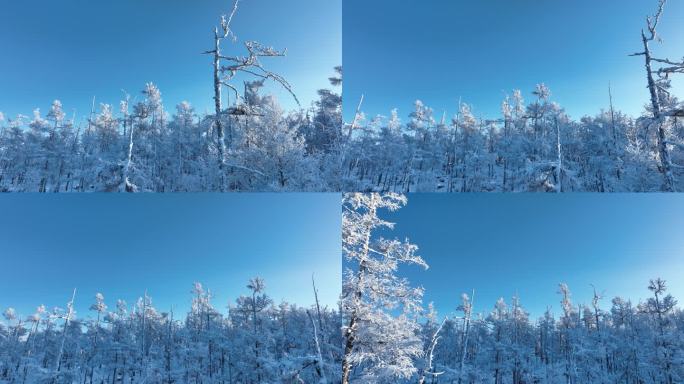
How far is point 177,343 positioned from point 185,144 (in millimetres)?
1677

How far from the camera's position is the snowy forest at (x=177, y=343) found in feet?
14.3

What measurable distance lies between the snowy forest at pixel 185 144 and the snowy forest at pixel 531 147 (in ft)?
1.45

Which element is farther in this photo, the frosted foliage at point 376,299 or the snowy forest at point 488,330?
the snowy forest at point 488,330

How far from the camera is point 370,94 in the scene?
174 inches

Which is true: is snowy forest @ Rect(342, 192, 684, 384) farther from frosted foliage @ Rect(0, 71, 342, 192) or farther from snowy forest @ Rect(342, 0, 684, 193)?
frosted foliage @ Rect(0, 71, 342, 192)

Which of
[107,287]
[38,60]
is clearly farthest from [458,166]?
[38,60]

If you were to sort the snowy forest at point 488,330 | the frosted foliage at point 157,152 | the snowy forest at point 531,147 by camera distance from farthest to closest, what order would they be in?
the snowy forest at point 488,330 → the snowy forest at point 531,147 → the frosted foliage at point 157,152

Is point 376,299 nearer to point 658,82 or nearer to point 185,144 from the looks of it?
point 185,144

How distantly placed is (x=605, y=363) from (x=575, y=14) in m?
2.87

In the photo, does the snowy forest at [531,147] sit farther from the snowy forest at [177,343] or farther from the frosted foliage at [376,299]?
the snowy forest at [177,343]

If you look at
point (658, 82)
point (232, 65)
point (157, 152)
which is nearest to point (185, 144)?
point (157, 152)

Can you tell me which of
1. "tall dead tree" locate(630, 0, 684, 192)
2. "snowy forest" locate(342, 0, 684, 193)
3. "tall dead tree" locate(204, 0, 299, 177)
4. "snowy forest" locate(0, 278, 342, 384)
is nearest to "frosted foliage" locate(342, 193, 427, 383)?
"snowy forest" locate(0, 278, 342, 384)

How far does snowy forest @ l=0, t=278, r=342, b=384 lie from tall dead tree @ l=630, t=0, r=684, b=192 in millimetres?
2765

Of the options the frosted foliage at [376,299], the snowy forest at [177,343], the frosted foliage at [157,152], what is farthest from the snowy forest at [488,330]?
the frosted foliage at [157,152]
